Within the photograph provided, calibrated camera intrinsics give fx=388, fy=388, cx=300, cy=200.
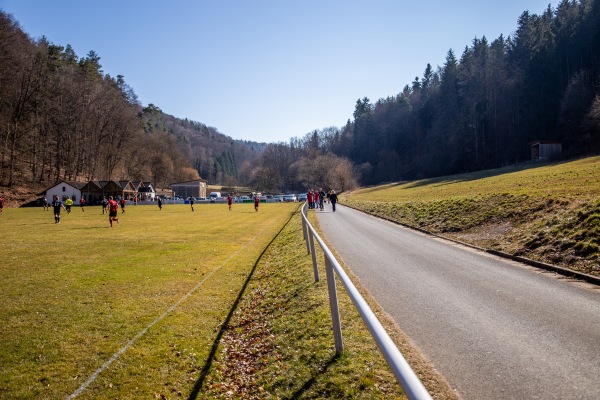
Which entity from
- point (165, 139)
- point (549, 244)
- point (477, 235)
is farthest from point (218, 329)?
point (165, 139)

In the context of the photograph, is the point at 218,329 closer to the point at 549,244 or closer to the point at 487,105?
the point at 549,244

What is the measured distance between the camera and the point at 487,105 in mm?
81062

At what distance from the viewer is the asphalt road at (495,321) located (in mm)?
3994

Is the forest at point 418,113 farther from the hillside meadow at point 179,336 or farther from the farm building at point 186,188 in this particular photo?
the hillside meadow at point 179,336

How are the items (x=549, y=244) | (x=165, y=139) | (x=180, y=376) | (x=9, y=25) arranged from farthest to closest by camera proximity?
(x=165, y=139) < (x=9, y=25) < (x=549, y=244) < (x=180, y=376)

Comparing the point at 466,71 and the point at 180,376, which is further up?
the point at 466,71

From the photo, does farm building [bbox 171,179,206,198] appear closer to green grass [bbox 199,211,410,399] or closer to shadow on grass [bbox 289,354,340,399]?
green grass [bbox 199,211,410,399]

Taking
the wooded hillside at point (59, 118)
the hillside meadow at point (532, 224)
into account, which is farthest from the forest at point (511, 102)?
the wooded hillside at point (59, 118)

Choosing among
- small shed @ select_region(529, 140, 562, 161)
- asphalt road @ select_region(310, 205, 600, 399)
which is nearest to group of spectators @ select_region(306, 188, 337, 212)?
asphalt road @ select_region(310, 205, 600, 399)

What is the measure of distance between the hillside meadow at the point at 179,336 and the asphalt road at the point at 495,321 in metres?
0.54

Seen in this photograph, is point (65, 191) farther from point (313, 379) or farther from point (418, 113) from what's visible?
point (418, 113)

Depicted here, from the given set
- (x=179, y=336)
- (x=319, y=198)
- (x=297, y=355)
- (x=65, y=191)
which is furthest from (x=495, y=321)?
(x=65, y=191)

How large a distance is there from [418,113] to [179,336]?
118 metres

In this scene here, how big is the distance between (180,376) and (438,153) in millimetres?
96719
